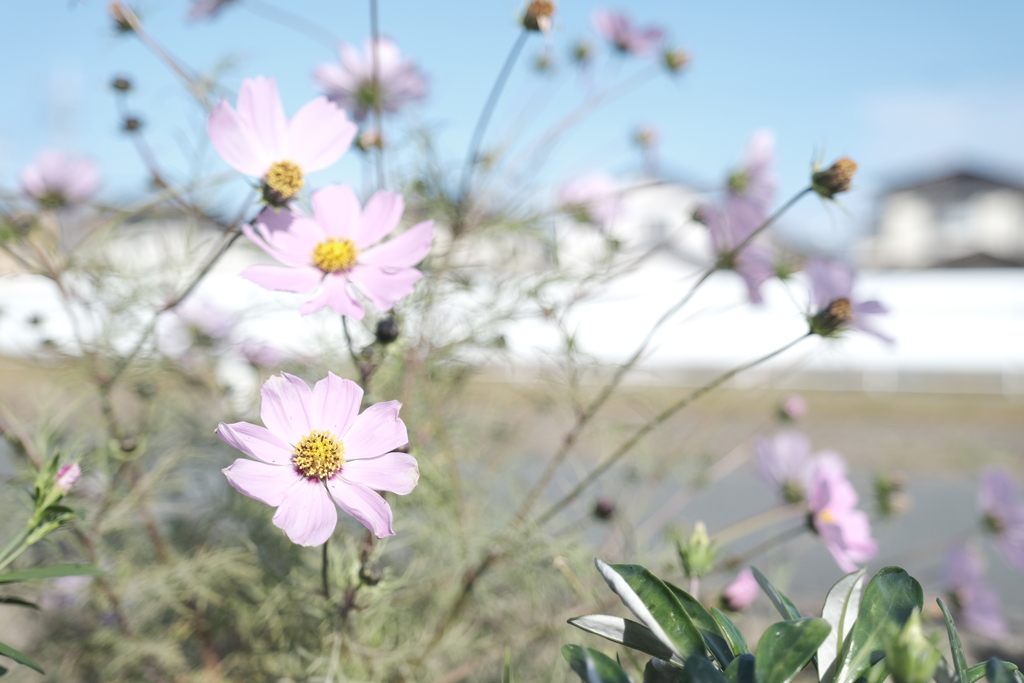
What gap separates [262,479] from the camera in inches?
12.7

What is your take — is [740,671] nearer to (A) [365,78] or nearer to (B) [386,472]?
(B) [386,472]

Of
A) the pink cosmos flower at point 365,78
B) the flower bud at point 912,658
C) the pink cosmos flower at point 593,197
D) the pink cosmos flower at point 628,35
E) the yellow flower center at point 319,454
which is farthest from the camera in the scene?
the pink cosmos flower at point 628,35

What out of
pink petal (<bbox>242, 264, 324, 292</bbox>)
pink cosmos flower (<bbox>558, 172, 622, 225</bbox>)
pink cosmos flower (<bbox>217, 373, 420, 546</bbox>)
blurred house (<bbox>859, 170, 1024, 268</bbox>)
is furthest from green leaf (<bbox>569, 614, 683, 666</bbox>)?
blurred house (<bbox>859, 170, 1024, 268</bbox>)

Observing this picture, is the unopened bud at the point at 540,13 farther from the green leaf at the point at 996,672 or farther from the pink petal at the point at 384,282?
the green leaf at the point at 996,672

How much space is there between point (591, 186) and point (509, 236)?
195 mm

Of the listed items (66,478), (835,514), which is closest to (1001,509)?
(835,514)

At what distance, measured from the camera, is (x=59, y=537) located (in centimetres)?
63

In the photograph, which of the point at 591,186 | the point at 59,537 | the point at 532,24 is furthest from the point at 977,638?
the point at 59,537

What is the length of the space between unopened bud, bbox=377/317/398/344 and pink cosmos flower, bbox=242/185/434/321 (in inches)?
1.0

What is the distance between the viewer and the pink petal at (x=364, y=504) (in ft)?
1.03

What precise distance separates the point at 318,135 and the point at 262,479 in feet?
0.67

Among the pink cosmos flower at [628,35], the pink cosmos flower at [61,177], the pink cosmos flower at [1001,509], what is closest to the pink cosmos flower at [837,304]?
the pink cosmos flower at [1001,509]

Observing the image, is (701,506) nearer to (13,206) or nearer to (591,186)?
(591,186)

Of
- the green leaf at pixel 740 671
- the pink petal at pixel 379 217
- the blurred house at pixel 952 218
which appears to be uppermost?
the pink petal at pixel 379 217
